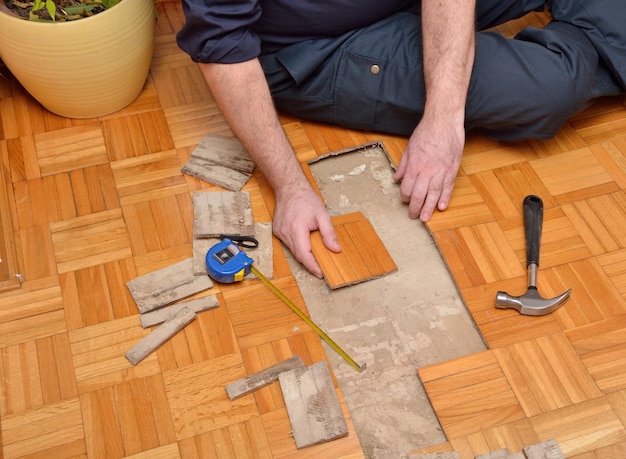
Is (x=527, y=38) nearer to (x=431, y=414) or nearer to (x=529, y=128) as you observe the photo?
(x=529, y=128)

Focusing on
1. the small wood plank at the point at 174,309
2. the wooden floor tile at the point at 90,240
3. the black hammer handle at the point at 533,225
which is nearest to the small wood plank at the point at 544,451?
the black hammer handle at the point at 533,225

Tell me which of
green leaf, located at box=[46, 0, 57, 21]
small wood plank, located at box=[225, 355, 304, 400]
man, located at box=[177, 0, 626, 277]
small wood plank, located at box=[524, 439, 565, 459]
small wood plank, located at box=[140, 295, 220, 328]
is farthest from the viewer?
green leaf, located at box=[46, 0, 57, 21]

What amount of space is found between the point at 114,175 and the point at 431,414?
0.92 m

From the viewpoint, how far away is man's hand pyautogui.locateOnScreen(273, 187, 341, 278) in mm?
1557

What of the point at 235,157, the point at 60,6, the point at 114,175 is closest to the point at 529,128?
the point at 235,157

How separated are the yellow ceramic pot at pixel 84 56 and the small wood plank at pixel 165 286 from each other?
22.2 inches

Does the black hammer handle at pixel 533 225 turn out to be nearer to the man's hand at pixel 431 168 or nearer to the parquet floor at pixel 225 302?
the parquet floor at pixel 225 302

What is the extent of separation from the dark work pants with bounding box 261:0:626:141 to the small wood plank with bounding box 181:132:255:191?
6.9 inches

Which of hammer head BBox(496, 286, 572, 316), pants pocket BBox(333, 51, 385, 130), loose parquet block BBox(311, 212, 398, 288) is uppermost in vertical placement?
pants pocket BBox(333, 51, 385, 130)

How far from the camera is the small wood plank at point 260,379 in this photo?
54.0 inches

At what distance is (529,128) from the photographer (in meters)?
1.75

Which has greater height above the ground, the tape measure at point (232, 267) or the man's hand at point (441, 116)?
the man's hand at point (441, 116)

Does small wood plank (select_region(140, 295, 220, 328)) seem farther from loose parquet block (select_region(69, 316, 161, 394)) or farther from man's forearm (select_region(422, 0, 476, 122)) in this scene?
man's forearm (select_region(422, 0, 476, 122))

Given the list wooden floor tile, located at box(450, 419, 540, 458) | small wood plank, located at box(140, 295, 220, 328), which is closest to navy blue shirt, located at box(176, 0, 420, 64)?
small wood plank, located at box(140, 295, 220, 328)
